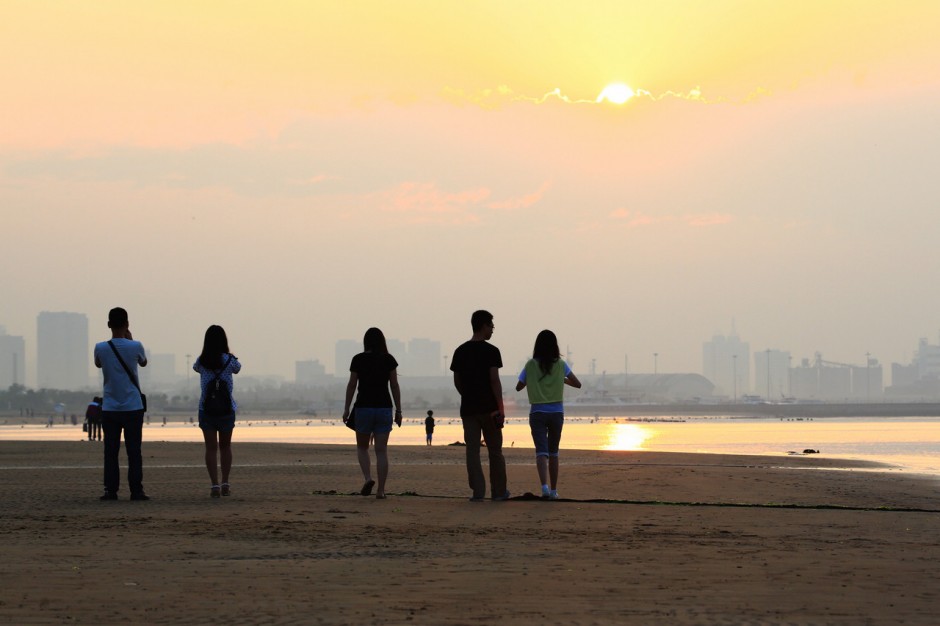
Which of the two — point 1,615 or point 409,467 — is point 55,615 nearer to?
point 1,615

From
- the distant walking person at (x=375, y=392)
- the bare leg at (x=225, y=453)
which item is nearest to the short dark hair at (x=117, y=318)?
the bare leg at (x=225, y=453)

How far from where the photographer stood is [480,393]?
1383 cm

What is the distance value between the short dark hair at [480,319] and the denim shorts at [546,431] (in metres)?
1.14

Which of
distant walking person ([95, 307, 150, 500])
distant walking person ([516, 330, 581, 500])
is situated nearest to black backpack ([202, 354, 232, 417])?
distant walking person ([95, 307, 150, 500])

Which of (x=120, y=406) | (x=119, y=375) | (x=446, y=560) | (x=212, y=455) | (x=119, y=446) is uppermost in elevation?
(x=119, y=375)

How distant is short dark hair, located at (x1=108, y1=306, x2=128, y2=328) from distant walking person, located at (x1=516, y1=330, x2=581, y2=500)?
4188 mm

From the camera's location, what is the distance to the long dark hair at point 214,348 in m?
14.1

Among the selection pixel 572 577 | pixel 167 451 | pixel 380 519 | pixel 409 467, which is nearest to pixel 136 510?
pixel 380 519

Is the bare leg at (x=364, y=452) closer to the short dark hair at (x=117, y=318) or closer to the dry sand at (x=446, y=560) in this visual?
the dry sand at (x=446, y=560)

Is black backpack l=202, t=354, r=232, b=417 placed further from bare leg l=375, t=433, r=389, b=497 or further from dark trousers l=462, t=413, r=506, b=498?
dark trousers l=462, t=413, r=506, b=498

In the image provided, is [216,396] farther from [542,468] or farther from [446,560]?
[446,560]

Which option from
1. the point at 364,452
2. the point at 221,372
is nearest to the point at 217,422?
the point at 221,372

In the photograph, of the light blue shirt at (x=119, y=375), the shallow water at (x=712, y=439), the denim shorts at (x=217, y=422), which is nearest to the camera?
the light blue shirt at (x=119, y=375)

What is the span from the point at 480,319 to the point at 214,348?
9.40ft
